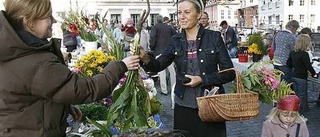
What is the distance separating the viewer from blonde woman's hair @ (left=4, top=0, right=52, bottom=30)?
172 centimetres

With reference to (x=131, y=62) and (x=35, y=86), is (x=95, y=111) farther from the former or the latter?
(x=35, y=86)

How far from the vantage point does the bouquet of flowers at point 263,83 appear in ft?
9.91

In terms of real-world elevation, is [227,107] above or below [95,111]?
above

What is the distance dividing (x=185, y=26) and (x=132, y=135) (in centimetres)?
91

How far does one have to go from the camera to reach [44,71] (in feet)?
5.44

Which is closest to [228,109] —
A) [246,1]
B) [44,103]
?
[44,103]

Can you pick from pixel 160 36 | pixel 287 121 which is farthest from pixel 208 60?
pixel 160 36

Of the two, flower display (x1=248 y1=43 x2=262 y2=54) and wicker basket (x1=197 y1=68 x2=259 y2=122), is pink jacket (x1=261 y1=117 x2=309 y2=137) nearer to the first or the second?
A: wicker basket (x1=197 y1=68 x2=259 y2=122)

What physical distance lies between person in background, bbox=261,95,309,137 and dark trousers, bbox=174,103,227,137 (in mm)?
866

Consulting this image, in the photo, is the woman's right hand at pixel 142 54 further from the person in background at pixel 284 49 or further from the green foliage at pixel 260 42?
the green foliage at pixel 260 42

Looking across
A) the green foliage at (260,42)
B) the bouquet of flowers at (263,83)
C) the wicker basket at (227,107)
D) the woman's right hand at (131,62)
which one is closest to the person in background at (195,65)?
the wicker basket at (227,107)

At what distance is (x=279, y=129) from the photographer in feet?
11.4

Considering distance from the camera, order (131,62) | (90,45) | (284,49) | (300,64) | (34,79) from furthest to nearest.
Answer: (284,49)
(300,64)
(90,45)
(131,62)
(34,79)

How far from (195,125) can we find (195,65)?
1.34 ft
